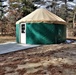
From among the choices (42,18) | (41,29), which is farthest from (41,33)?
(42,18)

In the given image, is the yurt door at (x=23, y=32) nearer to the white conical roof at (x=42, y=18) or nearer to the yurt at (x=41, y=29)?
the yurt at (x=41, y=29)

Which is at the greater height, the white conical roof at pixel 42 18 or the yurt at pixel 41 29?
the white conical roof at pixel 42 18

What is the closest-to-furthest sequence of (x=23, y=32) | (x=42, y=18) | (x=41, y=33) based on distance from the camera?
(x=41, y=33), (x=42, y=18), (x=23, y=32)

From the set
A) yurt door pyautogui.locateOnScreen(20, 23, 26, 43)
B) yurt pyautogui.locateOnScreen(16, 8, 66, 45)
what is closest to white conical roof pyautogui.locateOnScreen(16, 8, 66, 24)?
yurt pyautogui.locateOnScreen(16, 8, 66, 45)

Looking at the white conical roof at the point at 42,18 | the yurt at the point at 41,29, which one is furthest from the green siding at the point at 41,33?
the white conical roof at the point at 42,18

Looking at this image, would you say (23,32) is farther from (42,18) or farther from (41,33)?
(42,18)

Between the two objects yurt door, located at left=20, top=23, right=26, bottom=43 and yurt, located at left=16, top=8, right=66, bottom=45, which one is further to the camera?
yurt door, located at left=20, top=23, right=26, bottom=43

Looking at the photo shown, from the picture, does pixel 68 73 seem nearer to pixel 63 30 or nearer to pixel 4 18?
pixel 63 30

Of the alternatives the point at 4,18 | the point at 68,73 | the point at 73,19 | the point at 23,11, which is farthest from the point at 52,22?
the point at 73,19

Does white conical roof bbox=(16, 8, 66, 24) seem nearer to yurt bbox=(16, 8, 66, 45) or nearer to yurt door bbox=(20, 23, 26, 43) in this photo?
yurt bbox=(16, 8, 66, 45)

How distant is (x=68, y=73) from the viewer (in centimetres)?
530

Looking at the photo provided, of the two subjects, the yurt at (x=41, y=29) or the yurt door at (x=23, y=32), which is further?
the yurt door at (x=23, y=32)

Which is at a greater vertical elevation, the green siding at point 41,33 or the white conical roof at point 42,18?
the white conical roof at point 42,18

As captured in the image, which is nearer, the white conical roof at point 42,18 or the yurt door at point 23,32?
the white conical roof at point 42,18
